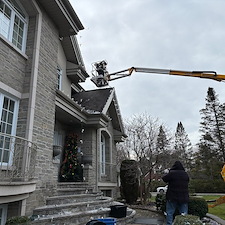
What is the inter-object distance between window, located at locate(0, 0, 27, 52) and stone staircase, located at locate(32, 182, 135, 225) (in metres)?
4.70

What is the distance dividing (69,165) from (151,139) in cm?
614

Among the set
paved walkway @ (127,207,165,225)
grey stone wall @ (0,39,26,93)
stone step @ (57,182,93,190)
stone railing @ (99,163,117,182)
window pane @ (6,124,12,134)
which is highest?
grey stone wall @ (0,39,26,93)

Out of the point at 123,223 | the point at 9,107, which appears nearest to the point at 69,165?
the point at 123,223

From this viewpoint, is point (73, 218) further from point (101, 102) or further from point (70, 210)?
point (101, 102)

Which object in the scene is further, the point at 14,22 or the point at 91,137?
the point at 91,137

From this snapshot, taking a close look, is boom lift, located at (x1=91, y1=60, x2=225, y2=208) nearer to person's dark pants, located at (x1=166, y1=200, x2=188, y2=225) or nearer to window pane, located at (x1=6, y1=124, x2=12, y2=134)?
person's dark pants, located at (x1=166, y1=200, x2=188, y2=225)

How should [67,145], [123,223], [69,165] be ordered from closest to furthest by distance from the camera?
[123,223]
[69,165]
[67,145]

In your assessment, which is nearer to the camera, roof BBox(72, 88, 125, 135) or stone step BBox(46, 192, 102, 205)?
stone step BBox(46, 192, 102, 205)

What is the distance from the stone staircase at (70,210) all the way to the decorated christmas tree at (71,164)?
134 centimetres

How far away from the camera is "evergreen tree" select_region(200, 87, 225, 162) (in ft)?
105

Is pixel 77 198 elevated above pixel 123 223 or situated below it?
above

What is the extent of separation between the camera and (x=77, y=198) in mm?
7191

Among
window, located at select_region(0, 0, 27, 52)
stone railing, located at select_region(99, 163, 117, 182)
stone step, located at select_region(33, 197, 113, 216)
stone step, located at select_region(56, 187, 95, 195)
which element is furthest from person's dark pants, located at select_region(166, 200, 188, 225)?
stone railing, located at select_region(99, 163, 117, 182)

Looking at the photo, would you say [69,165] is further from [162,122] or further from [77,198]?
[162,122]
